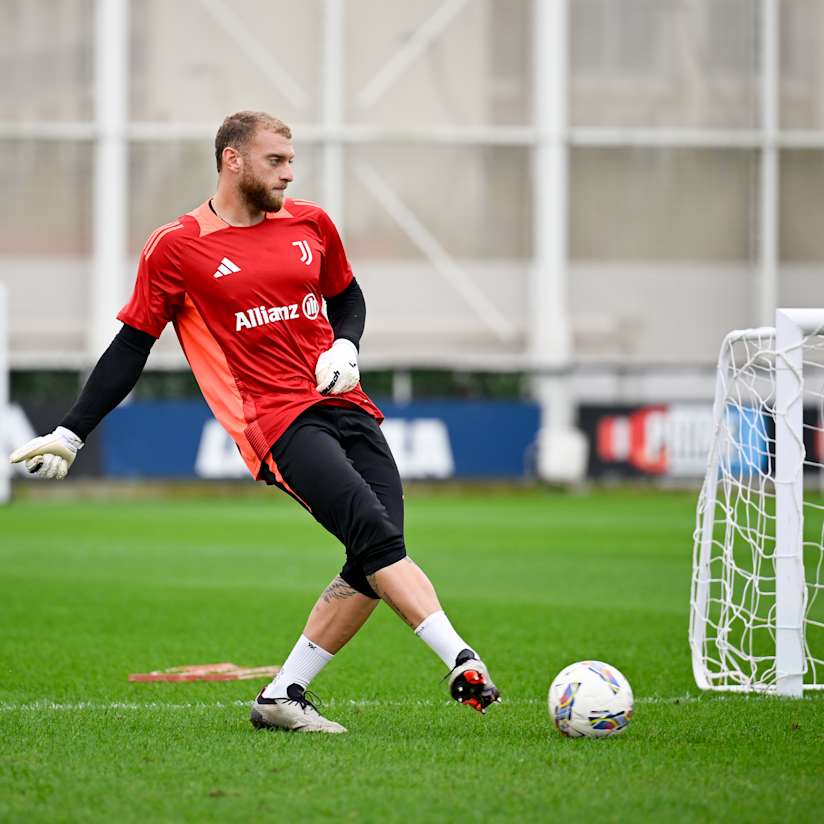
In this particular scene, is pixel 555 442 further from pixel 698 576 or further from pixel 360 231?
pixel 698 576

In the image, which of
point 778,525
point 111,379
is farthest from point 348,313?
point 778,525

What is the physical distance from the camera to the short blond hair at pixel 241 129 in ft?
17.3

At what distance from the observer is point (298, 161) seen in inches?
1151

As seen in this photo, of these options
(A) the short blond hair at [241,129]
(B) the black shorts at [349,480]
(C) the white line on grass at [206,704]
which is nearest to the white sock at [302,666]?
(B) the black shorts at [349,480]

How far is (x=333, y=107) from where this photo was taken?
95.8 ft

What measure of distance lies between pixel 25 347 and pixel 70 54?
5685 millimetres

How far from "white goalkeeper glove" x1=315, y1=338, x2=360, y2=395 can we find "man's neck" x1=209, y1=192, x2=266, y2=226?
0.57m

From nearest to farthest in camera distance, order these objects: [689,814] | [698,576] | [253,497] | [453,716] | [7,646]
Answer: [689,814] → [453,716] → [698,576] → [7,646] → [253,497]

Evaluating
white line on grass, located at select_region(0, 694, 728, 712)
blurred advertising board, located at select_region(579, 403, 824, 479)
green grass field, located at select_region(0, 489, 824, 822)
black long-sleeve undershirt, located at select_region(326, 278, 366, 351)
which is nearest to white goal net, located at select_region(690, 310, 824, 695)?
green grass field, located at select_region(0, 489, 824, 822)

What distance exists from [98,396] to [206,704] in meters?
1.52

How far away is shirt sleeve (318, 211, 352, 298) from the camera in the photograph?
562 centimetres

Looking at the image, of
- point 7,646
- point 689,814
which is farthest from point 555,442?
point 689,814

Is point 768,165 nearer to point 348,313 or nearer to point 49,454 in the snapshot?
point 348,313

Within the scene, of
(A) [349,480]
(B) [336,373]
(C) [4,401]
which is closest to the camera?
(A) [349,480]
